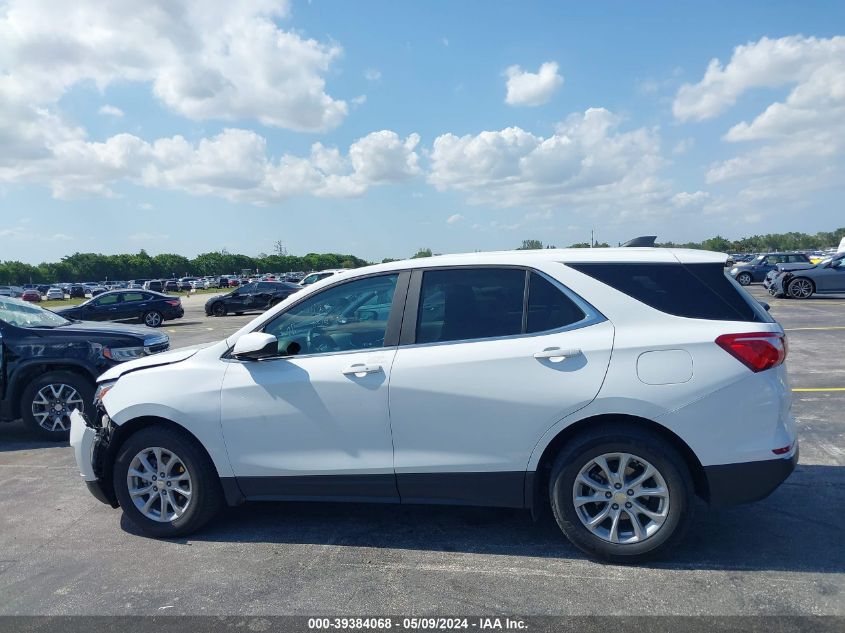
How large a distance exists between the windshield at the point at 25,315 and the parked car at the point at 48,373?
5.8 inches

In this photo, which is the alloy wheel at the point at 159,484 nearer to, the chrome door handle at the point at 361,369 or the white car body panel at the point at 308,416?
the white car body panel at the point at 308,416

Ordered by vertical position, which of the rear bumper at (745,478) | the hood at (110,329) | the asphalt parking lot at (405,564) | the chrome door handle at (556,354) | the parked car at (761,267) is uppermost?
the parked car at (761,267)

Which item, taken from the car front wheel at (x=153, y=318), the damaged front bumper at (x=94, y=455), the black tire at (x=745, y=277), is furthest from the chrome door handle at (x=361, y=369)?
the black tire at (x=745, y=277)

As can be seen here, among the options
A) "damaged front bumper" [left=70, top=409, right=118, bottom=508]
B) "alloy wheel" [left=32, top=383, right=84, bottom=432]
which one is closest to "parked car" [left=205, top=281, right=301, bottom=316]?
"alloy wheel" [left=32, top=383, right=84, bottom=432]

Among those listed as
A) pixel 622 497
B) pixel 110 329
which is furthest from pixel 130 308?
pixel 622 497

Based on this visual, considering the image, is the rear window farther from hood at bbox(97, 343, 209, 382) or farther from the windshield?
the windshield

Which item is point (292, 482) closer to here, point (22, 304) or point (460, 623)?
point (460, 623)

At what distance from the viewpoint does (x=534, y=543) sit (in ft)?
13.3

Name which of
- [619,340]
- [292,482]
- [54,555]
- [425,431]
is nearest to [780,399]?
[619,340]

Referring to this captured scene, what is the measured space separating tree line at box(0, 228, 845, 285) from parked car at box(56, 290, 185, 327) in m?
48.9

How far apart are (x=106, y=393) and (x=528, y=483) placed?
2.91m

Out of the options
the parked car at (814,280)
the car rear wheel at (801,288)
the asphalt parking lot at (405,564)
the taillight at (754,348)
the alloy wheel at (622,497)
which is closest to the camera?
the asphalt parking lot at (405,564)

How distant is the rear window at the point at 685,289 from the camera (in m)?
3.67

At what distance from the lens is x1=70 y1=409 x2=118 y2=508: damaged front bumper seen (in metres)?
4.39
